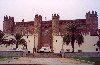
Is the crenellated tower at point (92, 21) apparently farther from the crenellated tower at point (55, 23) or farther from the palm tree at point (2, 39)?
the palm tree at point (2, 39)

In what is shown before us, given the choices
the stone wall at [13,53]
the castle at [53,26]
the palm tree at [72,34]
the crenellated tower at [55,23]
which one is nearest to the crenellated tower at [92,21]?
the castle at [53,26]

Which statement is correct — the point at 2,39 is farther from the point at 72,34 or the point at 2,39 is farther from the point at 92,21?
the point at 92,21

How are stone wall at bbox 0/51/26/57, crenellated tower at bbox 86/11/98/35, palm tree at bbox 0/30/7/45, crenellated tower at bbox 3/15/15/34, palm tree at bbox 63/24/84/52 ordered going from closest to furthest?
1. stone wall at bbox 0/51/26/57
2. palm tree at bbox 63/24/84/52
3. palm tree at bbox 0/30/7/45
4. crenellated tower at bbox 86/11/98/35
5. crenellated tower at bbox 3/15/15/34

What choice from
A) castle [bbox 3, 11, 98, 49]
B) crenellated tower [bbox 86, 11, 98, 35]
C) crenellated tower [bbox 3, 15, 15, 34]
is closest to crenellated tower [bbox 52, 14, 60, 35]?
castle [bbox 3, 11, 98, 49]

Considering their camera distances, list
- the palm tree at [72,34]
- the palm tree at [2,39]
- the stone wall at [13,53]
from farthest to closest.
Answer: the palm tree at [2,39] → the palm tree at [72,34] → the stone wall at [13,53]

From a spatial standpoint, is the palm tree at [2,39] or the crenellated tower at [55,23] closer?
the palm tree at [2,39]

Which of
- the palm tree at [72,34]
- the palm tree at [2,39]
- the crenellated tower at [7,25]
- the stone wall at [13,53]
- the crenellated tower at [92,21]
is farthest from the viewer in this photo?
the crenellated tower at [7,25]

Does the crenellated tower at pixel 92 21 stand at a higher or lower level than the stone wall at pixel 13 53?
higher

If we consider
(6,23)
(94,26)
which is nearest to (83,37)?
(94,26)

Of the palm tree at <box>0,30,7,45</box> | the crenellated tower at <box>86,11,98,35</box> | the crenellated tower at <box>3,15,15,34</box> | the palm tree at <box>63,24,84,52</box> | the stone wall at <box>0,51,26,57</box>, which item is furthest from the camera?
the crenellated tower at <box>3,15,15,34</box>

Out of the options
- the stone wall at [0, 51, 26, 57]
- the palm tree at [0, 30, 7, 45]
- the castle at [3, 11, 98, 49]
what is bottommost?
the stone wall at [0, 51, 26, 57]

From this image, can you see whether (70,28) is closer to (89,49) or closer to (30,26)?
(89,49)

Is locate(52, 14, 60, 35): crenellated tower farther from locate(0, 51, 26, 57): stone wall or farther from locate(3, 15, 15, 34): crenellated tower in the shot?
locate(0, 51, 26, 57): stone wall

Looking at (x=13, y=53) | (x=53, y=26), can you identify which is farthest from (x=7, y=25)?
(x=13, y=53)
